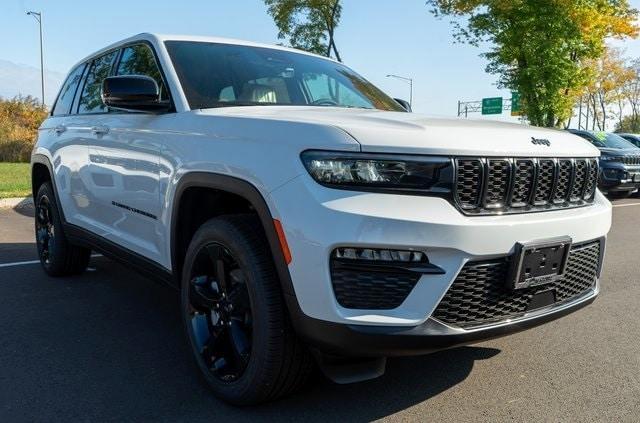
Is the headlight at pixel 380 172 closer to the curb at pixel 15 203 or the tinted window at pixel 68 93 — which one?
the tinted window at pixel 68 93

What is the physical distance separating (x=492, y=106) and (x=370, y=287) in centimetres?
4209

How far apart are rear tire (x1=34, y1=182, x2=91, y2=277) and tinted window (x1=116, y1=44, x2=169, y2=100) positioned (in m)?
1.59

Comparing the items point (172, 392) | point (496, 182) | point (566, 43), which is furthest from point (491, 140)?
point (566, 43)

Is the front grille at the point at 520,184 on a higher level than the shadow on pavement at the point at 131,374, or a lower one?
higher

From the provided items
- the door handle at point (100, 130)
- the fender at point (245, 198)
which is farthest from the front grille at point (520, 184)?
the door handle at point (100, 130)

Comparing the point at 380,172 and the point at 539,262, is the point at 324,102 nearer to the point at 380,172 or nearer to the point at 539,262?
the point at 380,172

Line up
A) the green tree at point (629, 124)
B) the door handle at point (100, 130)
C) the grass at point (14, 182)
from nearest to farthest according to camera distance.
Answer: the door handle at point (100, 130) < the grass at point (14, 182) < the green tree at point (629, 124)

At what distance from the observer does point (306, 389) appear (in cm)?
290

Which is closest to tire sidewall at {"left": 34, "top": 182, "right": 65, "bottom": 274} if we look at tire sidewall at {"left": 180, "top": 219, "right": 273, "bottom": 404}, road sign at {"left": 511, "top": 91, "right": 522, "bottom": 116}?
tire sidewall at {"left": 180, "top": 219, "right": 273, "bottom": 404}

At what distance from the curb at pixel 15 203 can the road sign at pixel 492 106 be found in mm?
36418

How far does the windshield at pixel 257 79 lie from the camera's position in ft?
10.8

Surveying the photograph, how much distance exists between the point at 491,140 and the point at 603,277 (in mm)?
3712

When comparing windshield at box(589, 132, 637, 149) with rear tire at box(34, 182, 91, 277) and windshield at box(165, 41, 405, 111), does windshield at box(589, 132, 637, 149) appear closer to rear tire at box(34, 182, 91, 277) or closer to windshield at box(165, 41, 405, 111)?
windshield at box(165, 41, 405, 111)

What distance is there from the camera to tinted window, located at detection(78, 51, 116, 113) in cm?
427
